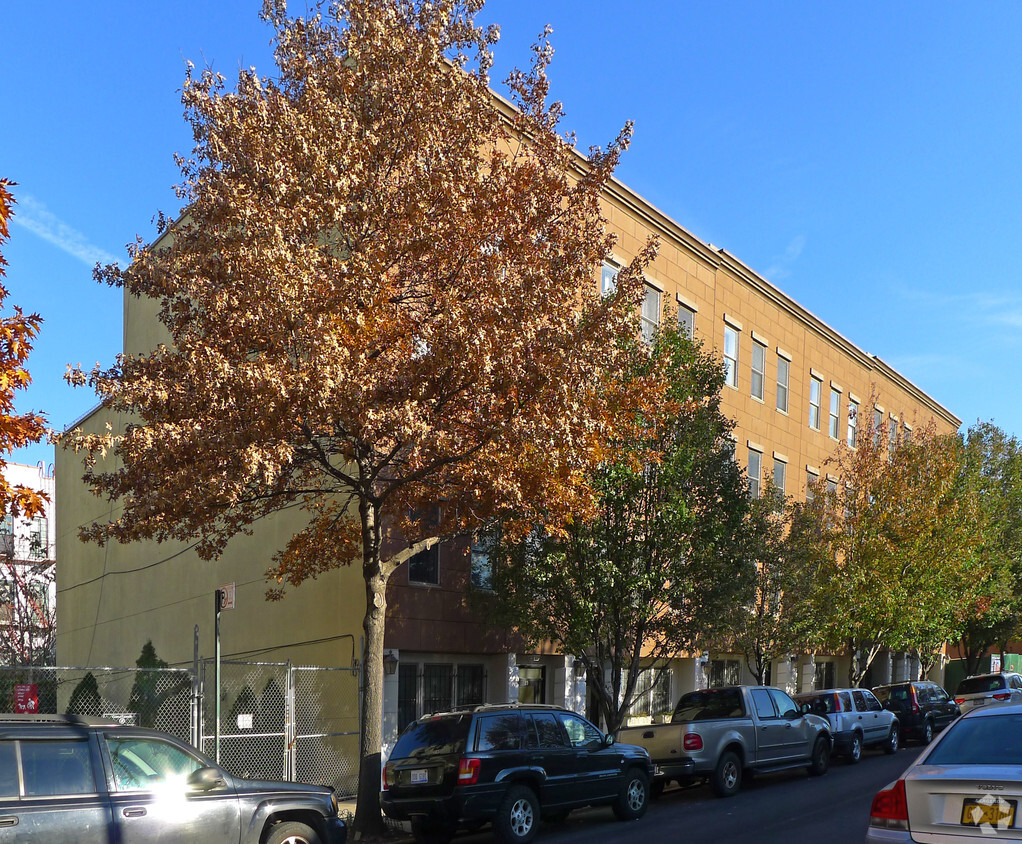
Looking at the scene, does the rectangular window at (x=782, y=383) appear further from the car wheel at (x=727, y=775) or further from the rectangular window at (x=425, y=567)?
the car wheel at (x=727, y=775)

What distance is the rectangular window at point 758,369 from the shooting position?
30508 millimetres

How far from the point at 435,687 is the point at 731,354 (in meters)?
14.2

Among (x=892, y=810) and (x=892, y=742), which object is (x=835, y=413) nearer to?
(x=892, y=742)

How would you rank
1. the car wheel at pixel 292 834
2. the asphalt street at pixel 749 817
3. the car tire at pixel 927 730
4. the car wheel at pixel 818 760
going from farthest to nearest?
the car tire at pixel 927 730 → the car wheel at pixel 818 760 → the asphalt street at pixel 749 817 → the car wheel at pixel 292 834

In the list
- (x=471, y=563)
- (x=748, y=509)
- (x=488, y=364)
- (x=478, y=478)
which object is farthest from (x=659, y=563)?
(x=488, y=364)

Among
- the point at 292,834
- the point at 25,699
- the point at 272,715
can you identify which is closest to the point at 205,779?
the point at 292,834

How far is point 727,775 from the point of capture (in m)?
15.8

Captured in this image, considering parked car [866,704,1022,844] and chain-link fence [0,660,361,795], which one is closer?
parked car [866,704,1022,844]

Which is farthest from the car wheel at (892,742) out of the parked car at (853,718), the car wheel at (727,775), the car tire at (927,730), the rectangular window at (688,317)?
the rectangular window at (688,317)

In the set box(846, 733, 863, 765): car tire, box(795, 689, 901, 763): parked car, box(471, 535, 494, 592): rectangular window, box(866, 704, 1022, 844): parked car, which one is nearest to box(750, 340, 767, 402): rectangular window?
box(795, 689, 901, 763): parked car

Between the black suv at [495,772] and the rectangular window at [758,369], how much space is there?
18.5 m

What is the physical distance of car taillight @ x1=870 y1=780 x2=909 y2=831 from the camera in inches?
279

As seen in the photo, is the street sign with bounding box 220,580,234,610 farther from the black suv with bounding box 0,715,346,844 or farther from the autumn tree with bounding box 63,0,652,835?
the black suv with bounding box 0,715,346,844

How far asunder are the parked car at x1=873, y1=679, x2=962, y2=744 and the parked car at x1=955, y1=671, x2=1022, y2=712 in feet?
8.78
